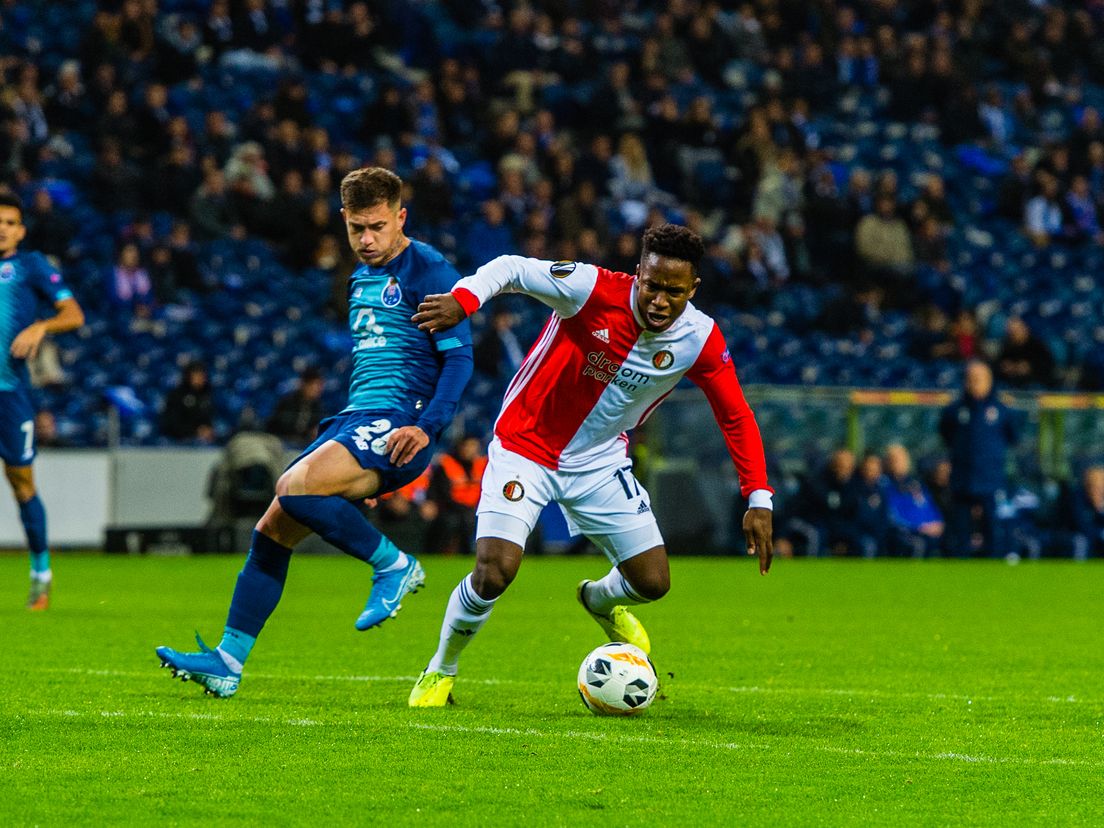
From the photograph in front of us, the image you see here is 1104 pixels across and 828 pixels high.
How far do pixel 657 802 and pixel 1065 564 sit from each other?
49.7 feet

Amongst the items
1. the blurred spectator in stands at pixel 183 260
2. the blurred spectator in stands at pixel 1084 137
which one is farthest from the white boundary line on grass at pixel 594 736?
the blurred spectator in stands at pixel 1084 137

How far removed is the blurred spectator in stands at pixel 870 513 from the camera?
766 inches

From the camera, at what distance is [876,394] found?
20.6 m

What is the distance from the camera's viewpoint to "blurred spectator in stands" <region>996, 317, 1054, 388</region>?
73.7ft

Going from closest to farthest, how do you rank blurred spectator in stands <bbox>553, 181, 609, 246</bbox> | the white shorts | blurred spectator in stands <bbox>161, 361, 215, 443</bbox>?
the white shorts < blurred spectator in stands <bbox>161, 361, 215, 443</bbox> < blurred spectator in stands <bbox>553, 181, 609, 246</bbox>

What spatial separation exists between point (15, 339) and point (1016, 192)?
19.9m

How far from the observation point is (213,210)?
21.1 metres

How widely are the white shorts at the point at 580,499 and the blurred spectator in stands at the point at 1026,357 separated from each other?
53.3ft

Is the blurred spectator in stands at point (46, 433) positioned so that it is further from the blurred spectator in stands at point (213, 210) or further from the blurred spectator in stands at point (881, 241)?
the blurred spectator in stands at point (881, 241)

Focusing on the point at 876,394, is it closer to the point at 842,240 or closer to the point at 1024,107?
the point at 842,240

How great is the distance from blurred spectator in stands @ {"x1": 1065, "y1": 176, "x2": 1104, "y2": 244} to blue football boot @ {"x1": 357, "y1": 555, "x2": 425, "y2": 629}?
2156 cm

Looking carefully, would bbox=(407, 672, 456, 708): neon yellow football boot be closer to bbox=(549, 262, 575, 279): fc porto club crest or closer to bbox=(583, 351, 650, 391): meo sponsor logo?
bbox=(583, 351, 650, 391): meo sponsor logo

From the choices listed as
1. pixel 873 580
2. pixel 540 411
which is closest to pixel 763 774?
pixel 540 411

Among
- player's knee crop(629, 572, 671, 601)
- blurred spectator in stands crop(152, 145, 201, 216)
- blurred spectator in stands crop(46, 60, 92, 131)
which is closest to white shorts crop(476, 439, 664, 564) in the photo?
player's knee crop(629, 572, 671, 601)
